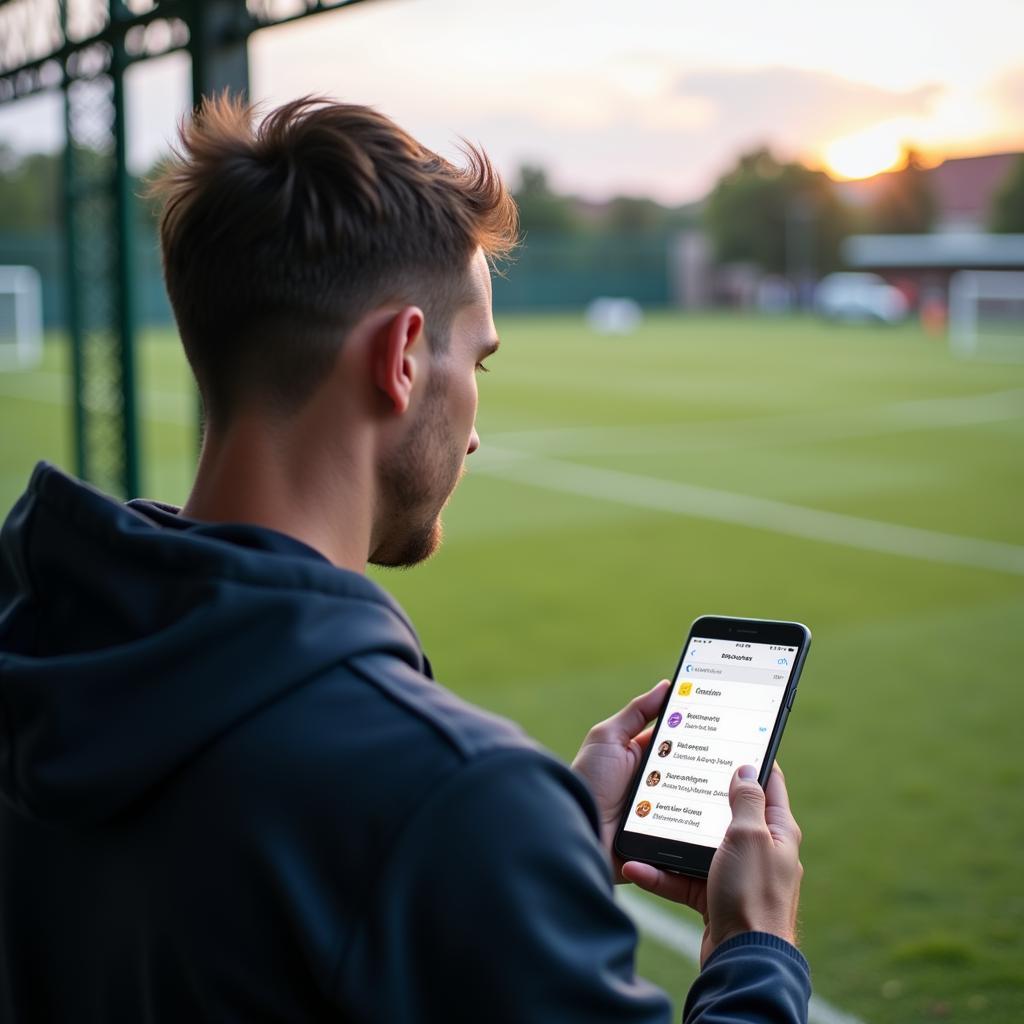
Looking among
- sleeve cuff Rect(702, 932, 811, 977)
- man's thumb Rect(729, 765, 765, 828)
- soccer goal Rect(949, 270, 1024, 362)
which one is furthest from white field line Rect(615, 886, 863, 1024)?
soccer goal Rect(949, 270, 1024, 362)

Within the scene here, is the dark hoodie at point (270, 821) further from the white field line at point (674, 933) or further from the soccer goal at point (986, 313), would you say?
the soccer goal at point (986, 313)

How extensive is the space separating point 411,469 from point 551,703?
4988mm

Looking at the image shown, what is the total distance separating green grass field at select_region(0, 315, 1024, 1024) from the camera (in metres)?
4.28

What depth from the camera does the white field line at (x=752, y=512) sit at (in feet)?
32.3

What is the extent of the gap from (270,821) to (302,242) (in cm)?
53

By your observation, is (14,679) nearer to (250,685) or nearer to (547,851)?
(250,685)

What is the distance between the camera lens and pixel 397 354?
49.5 inches

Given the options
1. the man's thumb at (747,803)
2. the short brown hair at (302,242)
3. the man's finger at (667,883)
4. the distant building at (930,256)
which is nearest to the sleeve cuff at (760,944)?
the man's thumb at (747,803)

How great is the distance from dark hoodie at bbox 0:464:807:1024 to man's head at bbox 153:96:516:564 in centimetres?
16

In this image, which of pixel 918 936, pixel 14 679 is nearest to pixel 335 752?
pixel 14 679

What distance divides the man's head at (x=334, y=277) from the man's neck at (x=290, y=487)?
0.07ft

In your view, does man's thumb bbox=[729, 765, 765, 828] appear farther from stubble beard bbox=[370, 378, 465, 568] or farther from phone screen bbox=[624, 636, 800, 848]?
stubble beard bbox=[370, 378, 465, 568]

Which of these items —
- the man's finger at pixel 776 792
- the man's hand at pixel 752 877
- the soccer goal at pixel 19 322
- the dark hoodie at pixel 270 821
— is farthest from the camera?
the soccer goal at pixel 19 322

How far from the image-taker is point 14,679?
3.94 feet
